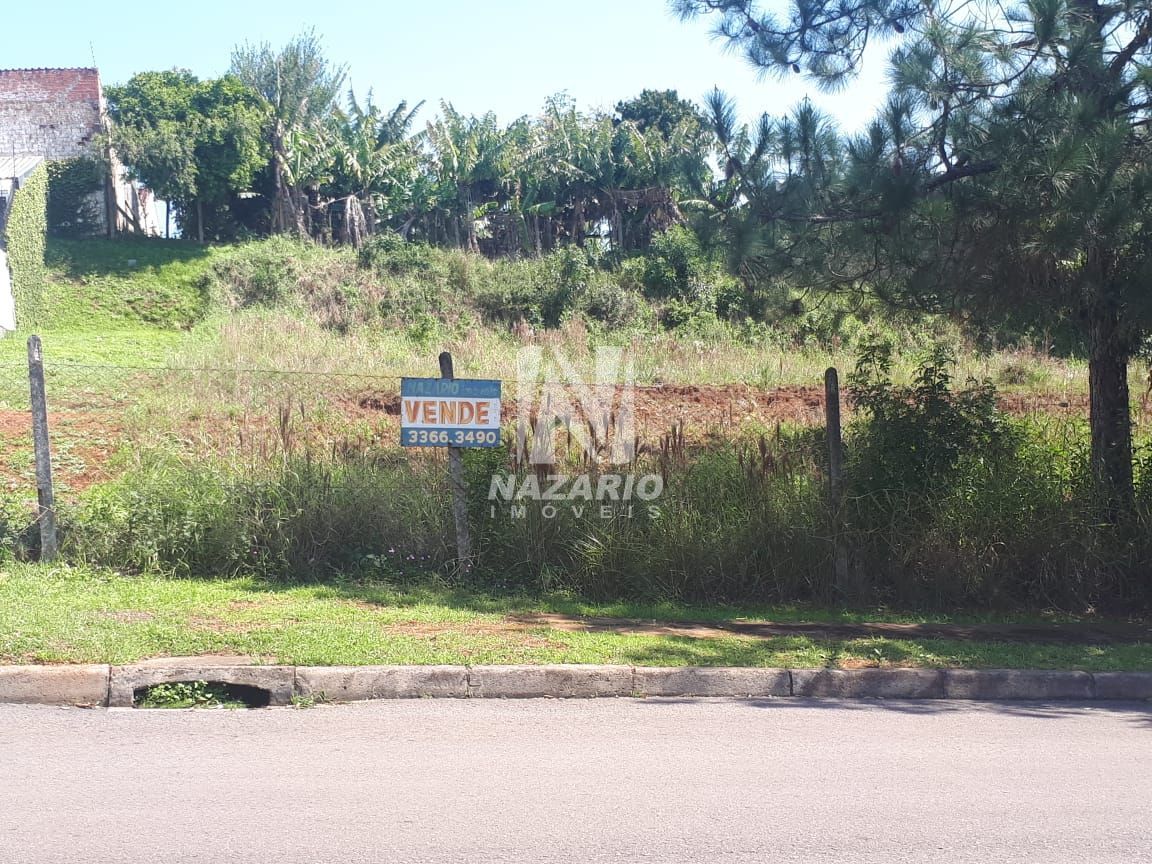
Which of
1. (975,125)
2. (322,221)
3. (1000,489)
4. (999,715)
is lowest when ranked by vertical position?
(999,715)

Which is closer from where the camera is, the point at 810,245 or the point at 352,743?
the point at 352,743

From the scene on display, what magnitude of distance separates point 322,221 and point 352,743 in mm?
36172

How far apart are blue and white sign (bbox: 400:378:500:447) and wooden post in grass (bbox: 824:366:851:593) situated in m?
3.14

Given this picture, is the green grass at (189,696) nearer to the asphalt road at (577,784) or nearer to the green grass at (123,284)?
the asphalt road at (577,784)

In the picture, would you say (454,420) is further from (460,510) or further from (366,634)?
(366,634)

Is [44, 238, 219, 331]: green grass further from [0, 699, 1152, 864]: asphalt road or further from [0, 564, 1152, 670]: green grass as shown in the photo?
[0, 699, 1152, 864]: asphalt road

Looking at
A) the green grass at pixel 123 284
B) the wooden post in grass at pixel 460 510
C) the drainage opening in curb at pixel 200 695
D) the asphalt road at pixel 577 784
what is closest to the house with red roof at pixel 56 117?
the green grass at pixel 123 284

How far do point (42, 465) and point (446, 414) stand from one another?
3688 millimetres

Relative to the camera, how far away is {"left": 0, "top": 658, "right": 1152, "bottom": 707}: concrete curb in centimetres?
634

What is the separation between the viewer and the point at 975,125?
818 centimetres

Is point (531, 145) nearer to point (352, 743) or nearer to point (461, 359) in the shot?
point (461, 359)

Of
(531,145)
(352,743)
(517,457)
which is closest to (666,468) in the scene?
(517,457)

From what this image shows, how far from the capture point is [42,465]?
9.09 m

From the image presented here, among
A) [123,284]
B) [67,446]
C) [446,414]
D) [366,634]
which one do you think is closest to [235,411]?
[67,446]
